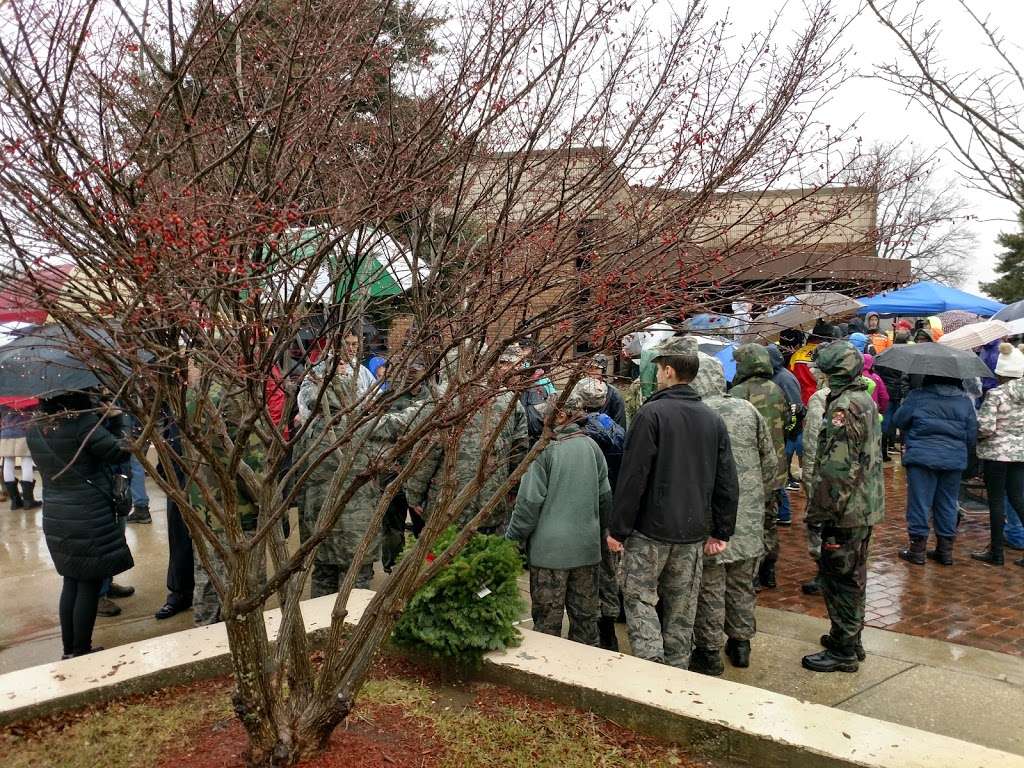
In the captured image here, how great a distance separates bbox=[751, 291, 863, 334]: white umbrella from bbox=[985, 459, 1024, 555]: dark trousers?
2269 millimetres

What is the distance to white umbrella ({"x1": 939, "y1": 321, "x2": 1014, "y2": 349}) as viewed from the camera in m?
10.4

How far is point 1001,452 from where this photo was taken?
25.6ft

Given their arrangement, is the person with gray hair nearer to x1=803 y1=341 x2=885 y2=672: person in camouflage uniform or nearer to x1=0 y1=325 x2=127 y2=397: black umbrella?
x1=803 y1=341 x2=885 y2=672: person in camouflage uniform

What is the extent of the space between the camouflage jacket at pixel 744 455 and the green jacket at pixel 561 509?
868 millimetres

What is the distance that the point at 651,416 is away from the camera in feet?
15.5

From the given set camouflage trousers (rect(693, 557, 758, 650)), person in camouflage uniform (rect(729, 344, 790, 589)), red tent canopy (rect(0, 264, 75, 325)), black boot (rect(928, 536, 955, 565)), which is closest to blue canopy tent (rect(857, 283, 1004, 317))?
black boot (rect(928, 536, 955, 565))

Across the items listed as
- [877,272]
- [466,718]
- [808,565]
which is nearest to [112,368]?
[466,718]

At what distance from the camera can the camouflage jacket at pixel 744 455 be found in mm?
5352

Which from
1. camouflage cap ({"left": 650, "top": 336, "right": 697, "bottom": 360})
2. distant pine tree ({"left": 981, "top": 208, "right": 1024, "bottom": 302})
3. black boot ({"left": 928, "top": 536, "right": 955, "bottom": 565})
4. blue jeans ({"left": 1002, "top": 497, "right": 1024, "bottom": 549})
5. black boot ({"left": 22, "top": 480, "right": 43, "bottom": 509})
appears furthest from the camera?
distant pine tree ({"left": 981, "top": 208, "right": 1024, "bottom": 302})

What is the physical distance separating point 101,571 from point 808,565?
5.73 metres

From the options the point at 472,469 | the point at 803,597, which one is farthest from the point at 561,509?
the point at 803,597

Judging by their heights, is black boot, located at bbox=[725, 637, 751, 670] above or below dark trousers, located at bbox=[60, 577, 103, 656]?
below

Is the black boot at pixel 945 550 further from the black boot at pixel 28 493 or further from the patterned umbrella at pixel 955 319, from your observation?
the black boot at pixel 28 493

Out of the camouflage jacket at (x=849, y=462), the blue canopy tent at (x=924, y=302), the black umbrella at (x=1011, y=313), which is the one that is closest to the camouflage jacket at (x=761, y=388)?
the camouflage jacket at (x=849, y=462)
